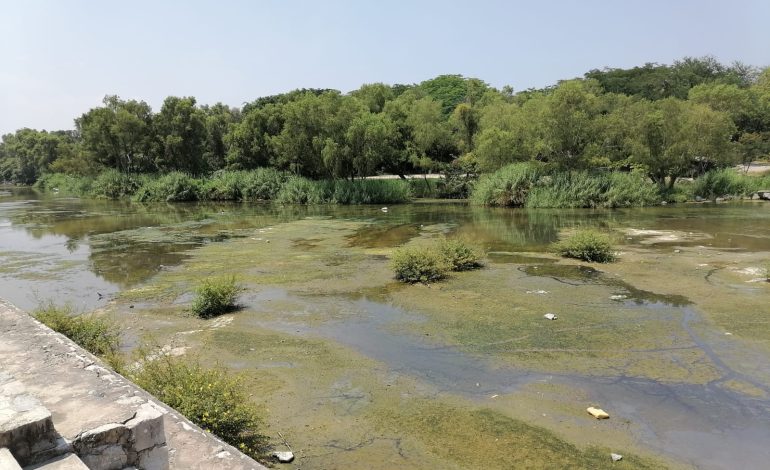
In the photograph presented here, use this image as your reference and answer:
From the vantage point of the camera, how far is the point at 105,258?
55.7 feet

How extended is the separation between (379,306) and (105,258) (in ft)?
34.9

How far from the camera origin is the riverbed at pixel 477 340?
18.2ft

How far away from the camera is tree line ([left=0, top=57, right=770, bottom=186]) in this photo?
32062mm

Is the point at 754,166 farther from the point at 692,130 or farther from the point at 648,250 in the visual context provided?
the point at 648,250

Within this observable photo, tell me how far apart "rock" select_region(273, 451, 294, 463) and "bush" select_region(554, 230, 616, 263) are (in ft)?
36.0

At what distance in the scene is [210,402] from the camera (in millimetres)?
5086

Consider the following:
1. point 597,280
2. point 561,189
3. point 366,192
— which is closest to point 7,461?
point 597,280

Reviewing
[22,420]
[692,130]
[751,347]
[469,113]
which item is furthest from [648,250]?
[469,113]

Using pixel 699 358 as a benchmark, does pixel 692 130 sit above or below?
above

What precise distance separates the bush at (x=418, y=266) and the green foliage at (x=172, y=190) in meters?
34.0

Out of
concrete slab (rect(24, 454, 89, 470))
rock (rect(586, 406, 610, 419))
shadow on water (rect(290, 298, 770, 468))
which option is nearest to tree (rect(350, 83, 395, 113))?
shadow on water (rect(290, 298, 770, 468))

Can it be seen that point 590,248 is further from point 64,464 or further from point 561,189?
point 561,189

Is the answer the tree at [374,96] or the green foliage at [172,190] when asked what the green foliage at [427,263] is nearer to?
the green foliage at [172,190]

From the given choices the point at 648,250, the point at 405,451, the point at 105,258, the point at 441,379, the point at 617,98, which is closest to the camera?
the point at 405,451
